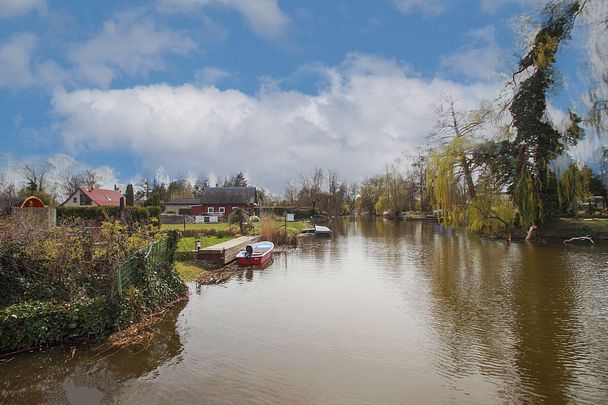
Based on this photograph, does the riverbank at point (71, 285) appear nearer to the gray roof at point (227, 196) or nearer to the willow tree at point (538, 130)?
the willow tree at point (538, 130)

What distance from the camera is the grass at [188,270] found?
14863 mm

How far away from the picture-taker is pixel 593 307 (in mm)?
11125

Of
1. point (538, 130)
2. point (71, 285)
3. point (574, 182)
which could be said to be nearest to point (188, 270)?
point (71, 285)

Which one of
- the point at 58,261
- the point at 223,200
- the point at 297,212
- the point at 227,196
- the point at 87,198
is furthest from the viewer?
the point at 297,212

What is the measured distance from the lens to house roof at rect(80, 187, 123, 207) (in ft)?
192

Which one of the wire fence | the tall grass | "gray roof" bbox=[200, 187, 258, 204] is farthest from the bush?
"gray roof" bbox=[200, 187, 258, 204]

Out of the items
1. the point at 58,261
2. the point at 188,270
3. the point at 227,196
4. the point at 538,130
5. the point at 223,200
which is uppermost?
the point at 538,130

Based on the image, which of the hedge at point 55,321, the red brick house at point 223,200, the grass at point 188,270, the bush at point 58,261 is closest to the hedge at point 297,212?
the red brick house at point 223,200

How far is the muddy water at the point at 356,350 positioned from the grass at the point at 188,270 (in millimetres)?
1415

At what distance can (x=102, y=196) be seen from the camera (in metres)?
61.9

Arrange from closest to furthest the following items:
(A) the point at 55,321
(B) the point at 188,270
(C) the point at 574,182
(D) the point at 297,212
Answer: (A) the point at 55,321, (B) the point at 188,270, (C) the point at 574,182, (D) the point at 297,212

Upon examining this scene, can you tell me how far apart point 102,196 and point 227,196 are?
59.6ft

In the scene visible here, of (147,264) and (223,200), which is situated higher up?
(223,200)

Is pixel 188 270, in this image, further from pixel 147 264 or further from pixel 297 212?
pixel 297 212
